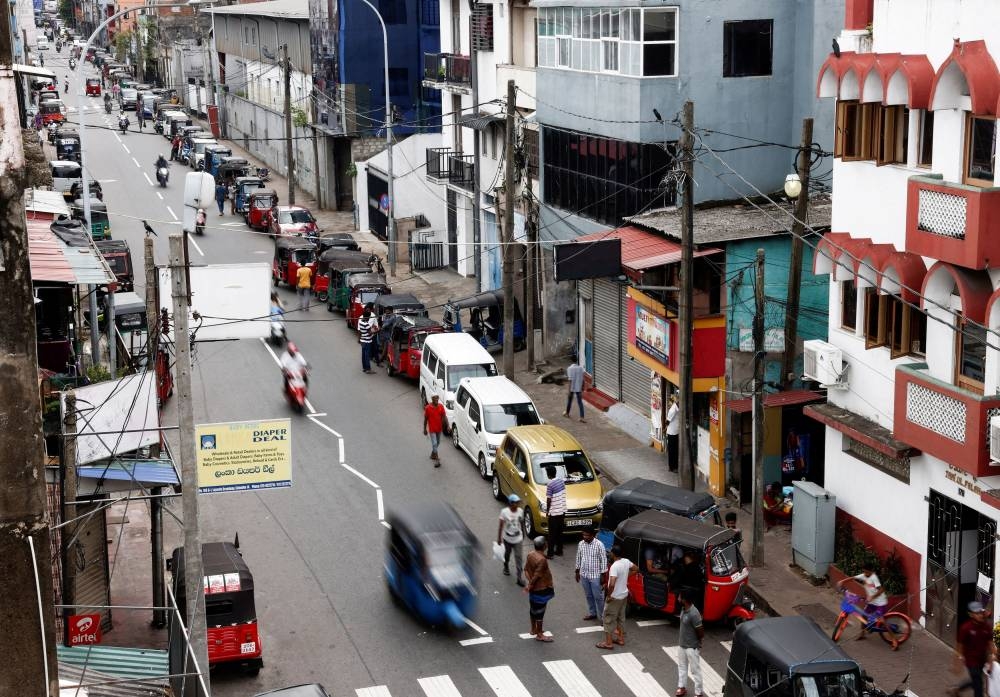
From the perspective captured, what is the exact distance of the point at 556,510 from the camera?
2300 cm

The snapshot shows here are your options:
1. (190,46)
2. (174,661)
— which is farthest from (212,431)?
(190,46)

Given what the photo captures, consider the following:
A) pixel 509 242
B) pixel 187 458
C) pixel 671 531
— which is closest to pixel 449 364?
pixel 509 242

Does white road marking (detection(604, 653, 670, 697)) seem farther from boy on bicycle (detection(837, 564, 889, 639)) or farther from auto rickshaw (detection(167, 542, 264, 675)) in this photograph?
auto rickshaw (detection(167, 542, 264, 675))

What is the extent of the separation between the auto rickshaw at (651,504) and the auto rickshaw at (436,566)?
3089 mm

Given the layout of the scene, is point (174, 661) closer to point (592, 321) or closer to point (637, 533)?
point (637, 533)

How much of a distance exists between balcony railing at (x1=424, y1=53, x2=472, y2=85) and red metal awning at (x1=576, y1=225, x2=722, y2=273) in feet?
53.4

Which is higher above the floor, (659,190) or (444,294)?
(659,190)

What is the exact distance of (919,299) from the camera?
18938 mm

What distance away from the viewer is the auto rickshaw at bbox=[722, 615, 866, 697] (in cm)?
1529

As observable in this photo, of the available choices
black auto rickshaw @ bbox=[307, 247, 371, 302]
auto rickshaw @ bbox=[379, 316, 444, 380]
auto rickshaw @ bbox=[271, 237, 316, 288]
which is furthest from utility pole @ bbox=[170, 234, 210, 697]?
auto rickshaw @ bbox=[271, 237, 316, 288]

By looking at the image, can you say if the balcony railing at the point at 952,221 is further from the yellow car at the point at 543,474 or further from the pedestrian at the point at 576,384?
the pedestrian at the point at 576,384

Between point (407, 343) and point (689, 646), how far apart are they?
61.4 ft

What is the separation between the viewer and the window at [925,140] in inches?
750

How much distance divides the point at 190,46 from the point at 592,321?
92.3 meters
